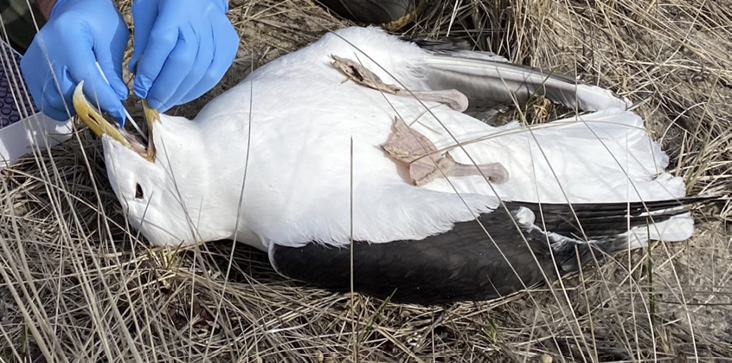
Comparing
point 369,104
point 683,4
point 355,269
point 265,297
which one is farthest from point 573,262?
Result: point 683,4

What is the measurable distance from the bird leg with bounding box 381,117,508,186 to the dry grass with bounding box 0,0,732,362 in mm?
495

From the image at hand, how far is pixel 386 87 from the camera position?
2930mm

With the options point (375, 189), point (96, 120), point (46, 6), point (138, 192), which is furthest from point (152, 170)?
point (46, 6)

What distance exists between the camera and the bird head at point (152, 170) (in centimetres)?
242

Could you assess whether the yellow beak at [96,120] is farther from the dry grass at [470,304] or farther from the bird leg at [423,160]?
the bird leg at [423,160]

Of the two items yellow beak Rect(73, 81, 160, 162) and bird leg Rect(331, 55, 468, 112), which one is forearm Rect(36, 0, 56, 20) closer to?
yellow beak Rect(73, 81, 160, 162)

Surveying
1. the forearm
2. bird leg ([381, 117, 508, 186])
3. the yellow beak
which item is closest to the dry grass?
the yellow beak

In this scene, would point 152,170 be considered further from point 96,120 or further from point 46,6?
point 46,6

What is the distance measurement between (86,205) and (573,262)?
83.1 inches

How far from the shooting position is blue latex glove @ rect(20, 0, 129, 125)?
2465mm

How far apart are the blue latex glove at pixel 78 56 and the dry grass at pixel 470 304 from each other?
195mm

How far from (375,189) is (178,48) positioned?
34.3 inches

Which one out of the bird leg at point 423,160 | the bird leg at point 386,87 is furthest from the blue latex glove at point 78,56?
the bird leg at point 423,160

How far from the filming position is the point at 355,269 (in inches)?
94.6
